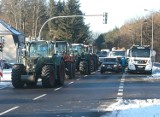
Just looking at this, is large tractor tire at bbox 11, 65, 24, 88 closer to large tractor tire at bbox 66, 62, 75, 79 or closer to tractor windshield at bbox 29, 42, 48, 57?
tractor windshield at bbox 29, 42, 48, 57

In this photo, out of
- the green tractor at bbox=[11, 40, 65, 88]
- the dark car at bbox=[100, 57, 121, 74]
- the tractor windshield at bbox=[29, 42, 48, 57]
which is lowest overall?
the dark car at bbox=[100, 57, 121, 74]

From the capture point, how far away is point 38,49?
1069 inches

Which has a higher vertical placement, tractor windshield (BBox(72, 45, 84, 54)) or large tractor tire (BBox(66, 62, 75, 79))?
tractor windshield (BBox(72, 45, 84, 54))

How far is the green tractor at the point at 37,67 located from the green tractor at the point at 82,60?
12406 millimetres

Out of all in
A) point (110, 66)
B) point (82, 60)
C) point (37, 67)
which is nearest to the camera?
point (37, 67)

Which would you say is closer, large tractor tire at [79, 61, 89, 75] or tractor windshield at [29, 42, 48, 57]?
tractor windshield at [29, 42, 48, 57]

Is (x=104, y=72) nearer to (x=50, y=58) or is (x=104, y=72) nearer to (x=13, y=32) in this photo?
(x=50, y=58)

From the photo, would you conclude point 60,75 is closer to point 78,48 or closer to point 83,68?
point 83,68

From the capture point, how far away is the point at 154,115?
13227 millimetres

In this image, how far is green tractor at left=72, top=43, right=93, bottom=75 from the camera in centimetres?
4059

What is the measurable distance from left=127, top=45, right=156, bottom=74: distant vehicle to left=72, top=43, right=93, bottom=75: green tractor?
3990mm

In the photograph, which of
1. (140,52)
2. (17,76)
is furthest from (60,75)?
(140,52)

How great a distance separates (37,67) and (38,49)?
5.43 feet

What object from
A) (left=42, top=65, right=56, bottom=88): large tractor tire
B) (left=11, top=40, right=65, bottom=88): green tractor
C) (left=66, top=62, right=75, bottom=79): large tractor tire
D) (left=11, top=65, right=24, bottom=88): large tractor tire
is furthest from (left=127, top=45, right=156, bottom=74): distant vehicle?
(left=11, top=65, right=24, bottom=88): large tractor tire
